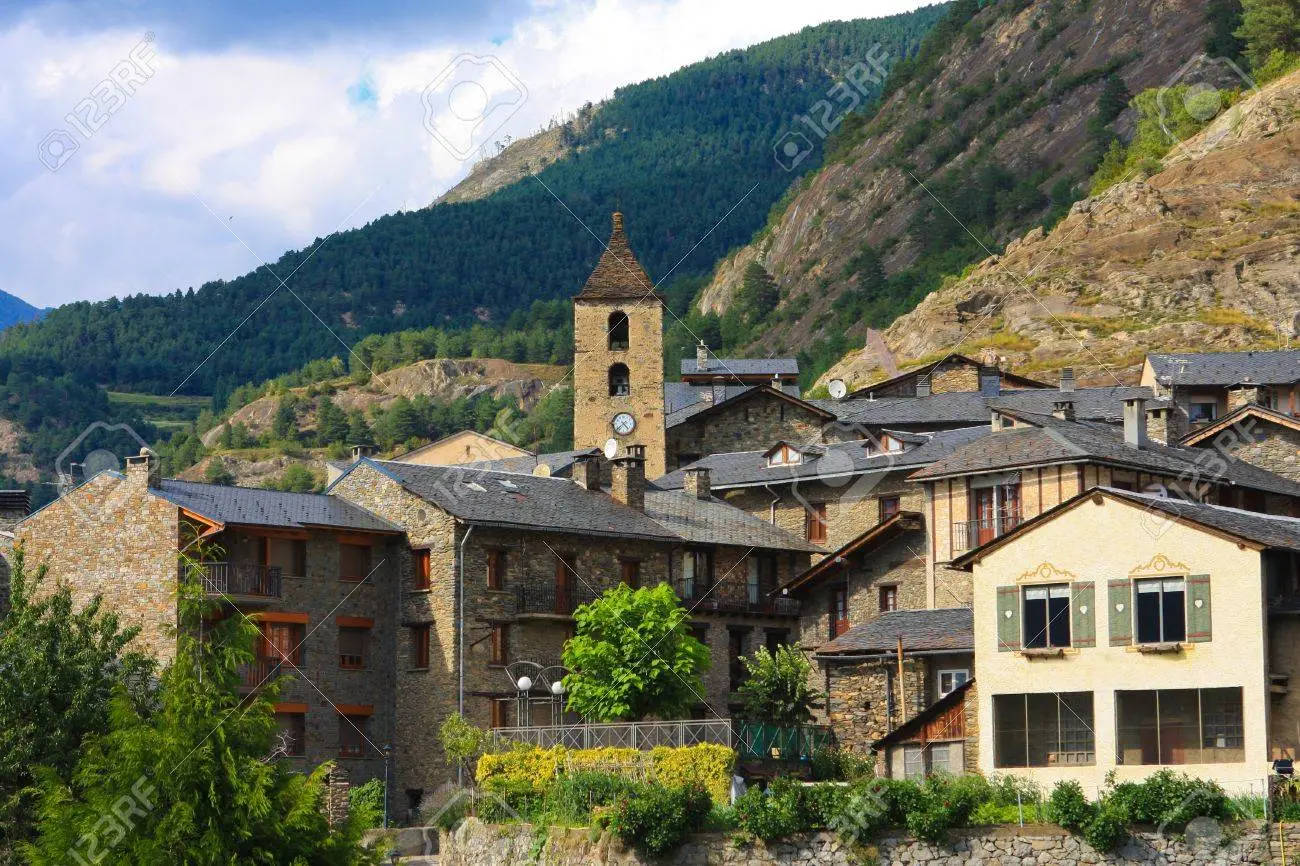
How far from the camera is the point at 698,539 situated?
2675 inches

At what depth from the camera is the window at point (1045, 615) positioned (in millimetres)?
46594

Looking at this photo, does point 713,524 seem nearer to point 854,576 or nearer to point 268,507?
point 854,576

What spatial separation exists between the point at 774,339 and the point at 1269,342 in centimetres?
7312

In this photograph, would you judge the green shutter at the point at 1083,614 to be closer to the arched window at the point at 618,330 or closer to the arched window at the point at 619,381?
the arched window at the point at 619,381

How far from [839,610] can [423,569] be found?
1383cm

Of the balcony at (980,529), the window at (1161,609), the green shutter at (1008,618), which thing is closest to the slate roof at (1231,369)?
the balcony at (980,529)

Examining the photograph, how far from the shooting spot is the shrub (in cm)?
3853

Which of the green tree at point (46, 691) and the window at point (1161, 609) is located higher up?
the window at point (1161, 609)

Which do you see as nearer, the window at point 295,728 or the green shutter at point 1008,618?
the green shutter at point 1008,618

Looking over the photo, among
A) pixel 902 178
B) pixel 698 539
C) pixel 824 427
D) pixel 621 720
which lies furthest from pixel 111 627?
pixel 902 178

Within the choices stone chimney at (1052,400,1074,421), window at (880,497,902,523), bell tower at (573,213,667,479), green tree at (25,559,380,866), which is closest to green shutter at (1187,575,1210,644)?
stone chimney at (1052,400,1074,421)

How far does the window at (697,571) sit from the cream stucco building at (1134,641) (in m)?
20.1

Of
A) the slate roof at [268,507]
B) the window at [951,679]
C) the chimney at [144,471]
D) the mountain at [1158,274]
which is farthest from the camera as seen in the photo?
the mountain at [1158,274]

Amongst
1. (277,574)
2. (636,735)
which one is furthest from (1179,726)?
(277,574)
